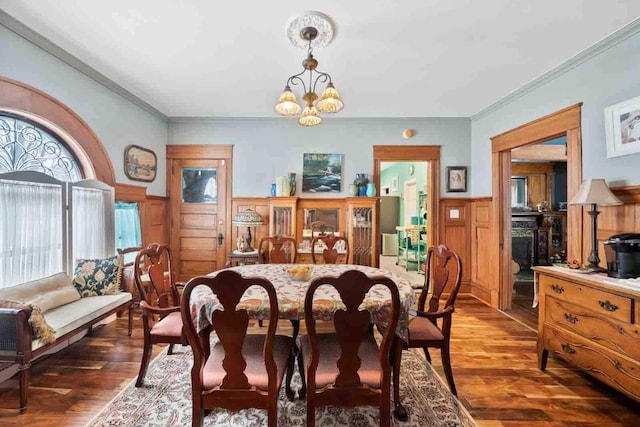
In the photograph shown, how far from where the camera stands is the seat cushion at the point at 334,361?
1434 mm

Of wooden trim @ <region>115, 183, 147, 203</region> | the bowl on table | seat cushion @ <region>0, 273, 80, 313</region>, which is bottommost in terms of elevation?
seat cushion @ <region>0, 273, 80, 313</region>

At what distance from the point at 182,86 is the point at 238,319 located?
304 cm

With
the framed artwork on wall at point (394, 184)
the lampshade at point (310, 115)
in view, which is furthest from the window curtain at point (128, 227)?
the framed artwork on wall at point (394, 184)

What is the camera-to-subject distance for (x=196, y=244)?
4.45 meters

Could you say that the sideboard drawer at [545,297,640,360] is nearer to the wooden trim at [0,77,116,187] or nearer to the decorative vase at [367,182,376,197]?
the decorative vase at [367,182,376,197]

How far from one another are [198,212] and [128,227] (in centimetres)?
104

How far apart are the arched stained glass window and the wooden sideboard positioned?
4501 mm

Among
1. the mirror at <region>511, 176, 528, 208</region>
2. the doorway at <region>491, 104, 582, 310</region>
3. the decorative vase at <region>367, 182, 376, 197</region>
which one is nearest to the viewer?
the doorway at <region>491, 104, 582, 310</region>

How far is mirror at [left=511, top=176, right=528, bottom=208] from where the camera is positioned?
19.7 ft

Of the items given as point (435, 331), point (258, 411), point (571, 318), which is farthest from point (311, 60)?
point (571, 318)

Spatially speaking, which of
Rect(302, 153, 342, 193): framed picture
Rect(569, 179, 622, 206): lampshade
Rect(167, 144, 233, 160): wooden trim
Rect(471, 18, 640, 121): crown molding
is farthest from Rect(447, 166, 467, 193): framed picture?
Rect(167, 144, 233, 160): wooden trim

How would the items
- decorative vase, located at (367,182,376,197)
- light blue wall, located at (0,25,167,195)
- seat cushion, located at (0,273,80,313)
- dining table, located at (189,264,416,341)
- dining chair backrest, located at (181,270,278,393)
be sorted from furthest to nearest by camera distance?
decorative vase, located at (367,182,376,197) < light blue wall, located at (0,25,167,195) < seat cushion, located at (0,273,80,313) < dining table, located at (189,264,416,341) < dining chair backrest, located at (181,270,278,393)

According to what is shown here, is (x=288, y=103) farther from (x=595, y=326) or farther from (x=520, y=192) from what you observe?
(x=520, y=192)

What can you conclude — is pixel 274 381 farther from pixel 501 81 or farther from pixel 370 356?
pixel 501 81
